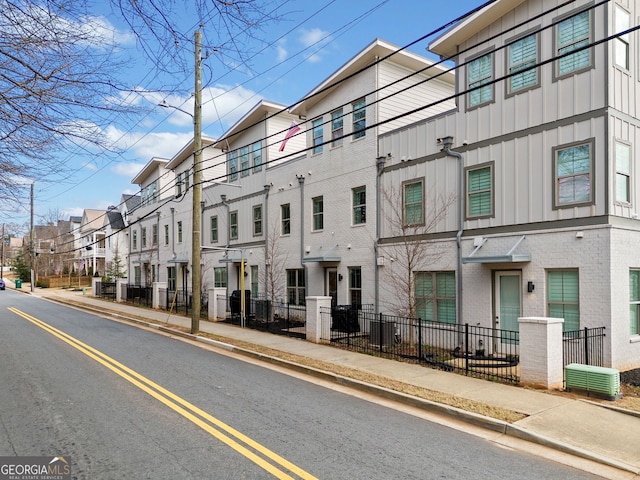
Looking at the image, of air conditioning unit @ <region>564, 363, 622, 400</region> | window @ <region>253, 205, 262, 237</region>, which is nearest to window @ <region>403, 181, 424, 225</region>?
air conditioning unit @ <region>564, 363, 622, 400</region>

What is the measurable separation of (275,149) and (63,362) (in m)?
15.1

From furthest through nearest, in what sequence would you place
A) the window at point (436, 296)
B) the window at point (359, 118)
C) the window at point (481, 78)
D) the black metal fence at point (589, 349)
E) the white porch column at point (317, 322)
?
the window at point (359, 118), the white porch column at point (317, 322), the window at point (436, 296), the window at point (481, 78), the black metal fence at point (589, 349)

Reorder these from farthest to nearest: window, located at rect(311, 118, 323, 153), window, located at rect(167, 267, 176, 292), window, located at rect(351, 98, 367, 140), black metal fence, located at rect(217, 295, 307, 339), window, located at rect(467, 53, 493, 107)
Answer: window, located at rect(167, 267, 176, 292)
window, located at rect(311, 118, 323, 153)
black metal fence, located at rect(217, 295, 307, 339)
window, located at rect(351, 98, 367, 140)
window, located at rect(467, 53, 493, 107)

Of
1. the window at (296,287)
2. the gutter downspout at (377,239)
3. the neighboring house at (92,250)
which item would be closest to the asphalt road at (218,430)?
the gutter downspout at (377,239)

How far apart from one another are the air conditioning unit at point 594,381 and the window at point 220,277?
1997 centimetres

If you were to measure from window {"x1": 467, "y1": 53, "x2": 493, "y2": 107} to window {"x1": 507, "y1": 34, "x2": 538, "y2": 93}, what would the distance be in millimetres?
606

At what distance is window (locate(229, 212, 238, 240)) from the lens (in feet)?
84.6

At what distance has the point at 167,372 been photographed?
10164mm

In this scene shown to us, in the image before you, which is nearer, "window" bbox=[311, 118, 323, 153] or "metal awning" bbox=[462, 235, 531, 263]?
"metal awning" bbox=[462, 235, 531, 263]

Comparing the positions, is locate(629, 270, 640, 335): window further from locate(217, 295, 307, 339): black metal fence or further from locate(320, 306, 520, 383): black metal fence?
locate(217, 295, 307, 339): black metal fence

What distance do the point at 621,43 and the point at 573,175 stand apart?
135 inches

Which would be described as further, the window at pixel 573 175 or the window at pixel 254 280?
the window at pixel 254 280

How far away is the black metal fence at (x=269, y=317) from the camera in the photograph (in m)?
17.8

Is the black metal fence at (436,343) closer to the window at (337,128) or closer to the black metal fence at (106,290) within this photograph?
the window at (337,128)
